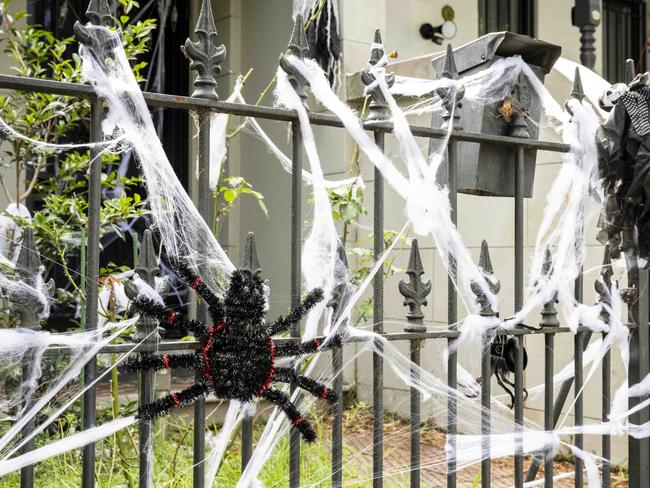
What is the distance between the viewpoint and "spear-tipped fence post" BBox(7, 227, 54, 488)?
5.51ft

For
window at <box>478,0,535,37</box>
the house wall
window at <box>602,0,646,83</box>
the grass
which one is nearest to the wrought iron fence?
the grass

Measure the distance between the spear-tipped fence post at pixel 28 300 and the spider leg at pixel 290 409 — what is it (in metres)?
0.55

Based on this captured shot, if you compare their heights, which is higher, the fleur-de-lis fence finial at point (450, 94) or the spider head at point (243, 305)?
the fleur-de-lis fence finial at point (450, 94)

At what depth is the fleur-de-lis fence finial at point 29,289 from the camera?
5.50 ft

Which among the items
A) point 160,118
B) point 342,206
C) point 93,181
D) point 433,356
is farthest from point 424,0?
point 93,181

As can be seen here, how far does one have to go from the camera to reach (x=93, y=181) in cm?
177

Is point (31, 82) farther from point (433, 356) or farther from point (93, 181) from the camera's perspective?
point (433, 356)

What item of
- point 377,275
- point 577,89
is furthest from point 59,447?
point 577,89

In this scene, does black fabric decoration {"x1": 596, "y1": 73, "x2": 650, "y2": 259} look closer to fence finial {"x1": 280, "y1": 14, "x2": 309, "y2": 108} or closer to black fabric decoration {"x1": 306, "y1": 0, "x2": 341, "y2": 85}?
fence finial {"x1": 280, "y1": 14, "x2": 309, "y2": 108}

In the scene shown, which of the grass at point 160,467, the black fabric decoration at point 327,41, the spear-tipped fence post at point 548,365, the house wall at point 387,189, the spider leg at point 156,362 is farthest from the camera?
the black fabric decoration at point 327,41

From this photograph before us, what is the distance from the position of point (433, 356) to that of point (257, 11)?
3440 millimetres

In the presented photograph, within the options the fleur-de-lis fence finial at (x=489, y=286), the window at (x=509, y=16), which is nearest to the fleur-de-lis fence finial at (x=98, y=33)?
the fleur-de-lis fence finial at (x=489, y=286)

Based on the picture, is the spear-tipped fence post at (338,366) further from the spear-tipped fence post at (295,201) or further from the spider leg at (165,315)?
the spider leg at (165,315)

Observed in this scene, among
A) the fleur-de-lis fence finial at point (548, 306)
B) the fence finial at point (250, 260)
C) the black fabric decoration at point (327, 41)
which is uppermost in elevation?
the black fabric decoration at point (327, 41)
